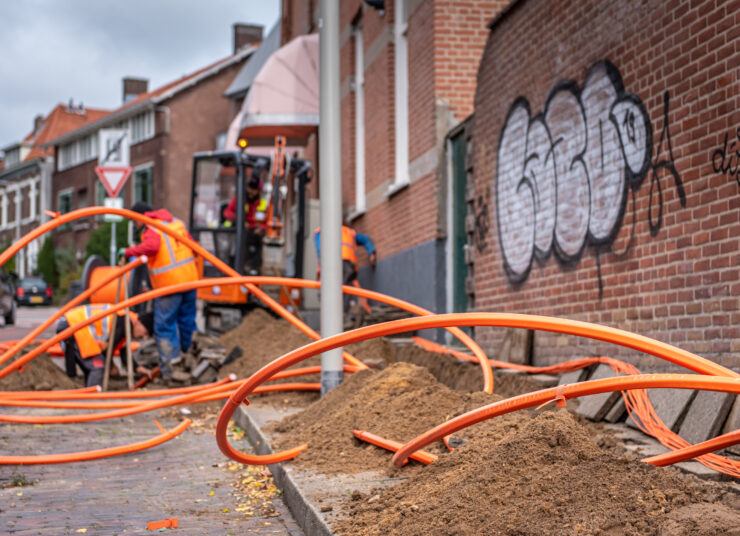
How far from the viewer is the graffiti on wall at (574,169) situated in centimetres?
623

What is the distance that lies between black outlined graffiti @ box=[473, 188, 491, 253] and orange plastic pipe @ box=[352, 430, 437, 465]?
16.0ft

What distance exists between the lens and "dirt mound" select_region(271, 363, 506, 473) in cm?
468

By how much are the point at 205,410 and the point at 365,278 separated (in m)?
7.20

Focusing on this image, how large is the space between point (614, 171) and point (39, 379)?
6.14 meters

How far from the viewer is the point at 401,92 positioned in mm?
13133

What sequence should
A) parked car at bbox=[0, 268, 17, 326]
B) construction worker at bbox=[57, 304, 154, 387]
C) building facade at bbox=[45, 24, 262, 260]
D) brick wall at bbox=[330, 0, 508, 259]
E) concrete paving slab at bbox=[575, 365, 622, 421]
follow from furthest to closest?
building facade at bbox=[45, 24, 262, 260]
parked car at bbox=[0, 268, 17, 326]
brick wall at bbox=[330, 0, 508, 259]
construction worker at bbox=[57, 304, 154, 387]
concrete paving slab at bbox=[575, 365, 622, 421]

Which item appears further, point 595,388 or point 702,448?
point 702,448

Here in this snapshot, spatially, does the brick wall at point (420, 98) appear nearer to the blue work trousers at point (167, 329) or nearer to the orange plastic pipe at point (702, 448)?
the blue work trousers at point (167, 329)

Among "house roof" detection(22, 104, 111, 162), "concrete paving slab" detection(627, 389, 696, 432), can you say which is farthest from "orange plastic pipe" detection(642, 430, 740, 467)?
"house roof" detection(22, 104, 111, 162)

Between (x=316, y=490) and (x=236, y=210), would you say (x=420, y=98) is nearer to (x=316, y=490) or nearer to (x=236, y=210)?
(x=236, y=210)

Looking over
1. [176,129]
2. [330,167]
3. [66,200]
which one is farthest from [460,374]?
[66,200]

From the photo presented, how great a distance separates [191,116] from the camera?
41562 millimetres

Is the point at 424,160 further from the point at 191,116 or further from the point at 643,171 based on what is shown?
the point at 191,116

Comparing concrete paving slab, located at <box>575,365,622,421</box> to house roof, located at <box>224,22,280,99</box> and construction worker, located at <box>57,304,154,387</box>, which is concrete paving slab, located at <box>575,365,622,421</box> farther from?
house roof, located at <box>224,22,280,99</box>
